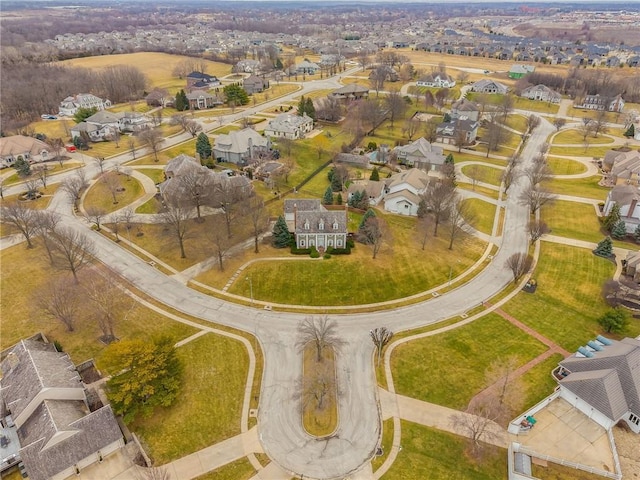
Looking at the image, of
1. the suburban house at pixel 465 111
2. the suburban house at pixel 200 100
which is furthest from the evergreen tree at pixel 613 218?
the suburban house at pixel 200 100

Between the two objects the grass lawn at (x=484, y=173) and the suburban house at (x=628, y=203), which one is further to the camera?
the grass lawn at (x=484, y=173)

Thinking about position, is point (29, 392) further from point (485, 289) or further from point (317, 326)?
point (485, 289)

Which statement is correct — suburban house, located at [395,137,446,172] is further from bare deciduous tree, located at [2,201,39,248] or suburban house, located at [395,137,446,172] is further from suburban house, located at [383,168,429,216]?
bare deciduous tree, located at [2,201,39,248]

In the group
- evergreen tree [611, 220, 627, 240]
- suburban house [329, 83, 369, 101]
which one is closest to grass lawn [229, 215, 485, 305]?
evergreen tree [611, 220, 627, 240]

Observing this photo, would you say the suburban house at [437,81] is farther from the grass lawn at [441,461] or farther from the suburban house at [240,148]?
the grass lawn at [441,461]

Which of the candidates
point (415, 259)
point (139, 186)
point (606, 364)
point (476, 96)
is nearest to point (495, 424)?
point (606, 364)

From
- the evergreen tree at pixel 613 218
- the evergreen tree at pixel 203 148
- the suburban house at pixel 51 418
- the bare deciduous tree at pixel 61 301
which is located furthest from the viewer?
the evergreen tree at pixel 203 148
